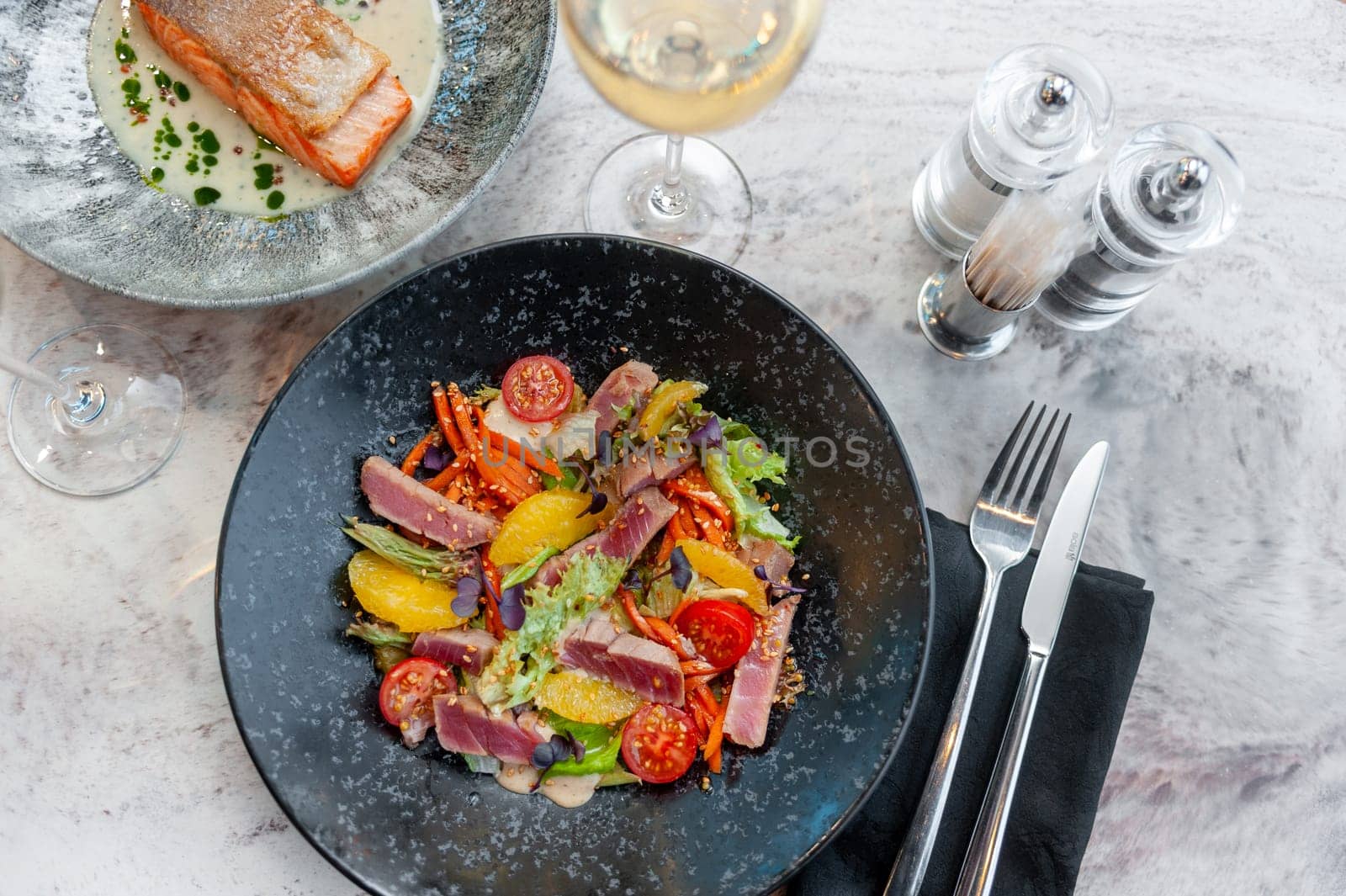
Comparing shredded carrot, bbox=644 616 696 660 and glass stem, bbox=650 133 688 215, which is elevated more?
glass stem, bbox=650 133 688 215

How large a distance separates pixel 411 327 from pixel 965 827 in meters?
1.51

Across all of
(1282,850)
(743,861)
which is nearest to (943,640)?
(743,861)

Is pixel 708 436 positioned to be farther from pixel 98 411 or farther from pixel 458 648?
pixel 98 411

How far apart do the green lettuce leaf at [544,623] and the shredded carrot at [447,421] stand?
363 millimetres

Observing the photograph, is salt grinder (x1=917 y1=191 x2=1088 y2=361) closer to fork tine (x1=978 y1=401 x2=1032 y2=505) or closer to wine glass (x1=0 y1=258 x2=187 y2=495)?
fork tine (x1=978 y1=401 x2=1032 y2=505)

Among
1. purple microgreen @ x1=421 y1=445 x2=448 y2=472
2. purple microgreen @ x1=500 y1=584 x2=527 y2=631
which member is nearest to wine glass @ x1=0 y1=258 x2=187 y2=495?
purple microgreen @ x1=421 y1=445 x2=448 y2=472

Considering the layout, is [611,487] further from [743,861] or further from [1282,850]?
[1282,850]

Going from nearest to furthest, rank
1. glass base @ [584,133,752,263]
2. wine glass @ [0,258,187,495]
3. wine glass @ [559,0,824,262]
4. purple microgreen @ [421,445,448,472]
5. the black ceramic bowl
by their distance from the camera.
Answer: wine glass @ [559,0,824,262] → the black ceramic bowl → purple microgreen @ [421,445,448,472] → wine glass @ [0,258,187,495] → glass base @ [584,133,752,263]

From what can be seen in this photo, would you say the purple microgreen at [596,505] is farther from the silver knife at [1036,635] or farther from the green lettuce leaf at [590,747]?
the silver knife at [1036,635]

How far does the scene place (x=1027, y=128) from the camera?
1854mm

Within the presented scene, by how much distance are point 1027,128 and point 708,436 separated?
35.0 inches

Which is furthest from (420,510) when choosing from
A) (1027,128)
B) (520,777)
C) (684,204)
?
(1027,128)

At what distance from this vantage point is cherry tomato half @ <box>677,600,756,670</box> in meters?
A: 1.81

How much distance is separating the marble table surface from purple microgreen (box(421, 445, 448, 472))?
0.44 metres
